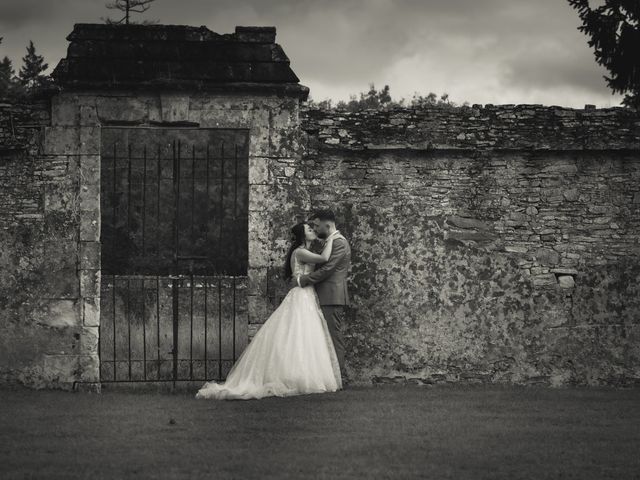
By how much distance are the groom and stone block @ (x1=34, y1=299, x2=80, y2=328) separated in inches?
92.2

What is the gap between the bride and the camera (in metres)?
8.67

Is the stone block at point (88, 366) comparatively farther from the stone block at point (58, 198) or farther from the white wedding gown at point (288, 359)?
the stone block at point (58, 198)

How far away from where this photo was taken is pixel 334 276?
922 cm

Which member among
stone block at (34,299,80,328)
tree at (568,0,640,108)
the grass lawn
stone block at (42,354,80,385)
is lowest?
the grass lawn

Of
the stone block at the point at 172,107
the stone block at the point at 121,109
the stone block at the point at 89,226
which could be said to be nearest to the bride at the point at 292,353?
the stone block at the point at 172,107

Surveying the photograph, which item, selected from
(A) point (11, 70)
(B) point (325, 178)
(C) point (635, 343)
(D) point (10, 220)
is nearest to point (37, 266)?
(D) point (10, 220)

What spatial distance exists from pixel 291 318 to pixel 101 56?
11.3 ft

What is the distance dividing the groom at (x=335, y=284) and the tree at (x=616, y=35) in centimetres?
399

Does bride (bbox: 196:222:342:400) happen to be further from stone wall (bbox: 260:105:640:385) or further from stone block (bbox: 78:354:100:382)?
stone block (bbox: 78:354:100:382)

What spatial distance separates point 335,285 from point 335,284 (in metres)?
0.01

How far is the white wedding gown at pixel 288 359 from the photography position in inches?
341

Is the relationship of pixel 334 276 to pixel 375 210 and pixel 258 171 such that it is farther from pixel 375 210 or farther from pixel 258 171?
pixel 258 171

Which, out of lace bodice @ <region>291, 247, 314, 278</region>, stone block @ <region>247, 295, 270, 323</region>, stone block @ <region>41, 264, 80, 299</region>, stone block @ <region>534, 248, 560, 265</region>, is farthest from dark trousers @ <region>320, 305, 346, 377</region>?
stone block @ <region>41, 264, 80, 299</region>

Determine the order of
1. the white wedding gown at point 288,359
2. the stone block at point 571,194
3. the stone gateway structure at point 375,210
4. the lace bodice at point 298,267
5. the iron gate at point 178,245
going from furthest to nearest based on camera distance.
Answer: the iron gate at point 178,245 → the stone block at point 571,194 → the stone gateway structure at point 375,210 → the lace bodice at point 298,267 → the white wedding gown at point 288,359
